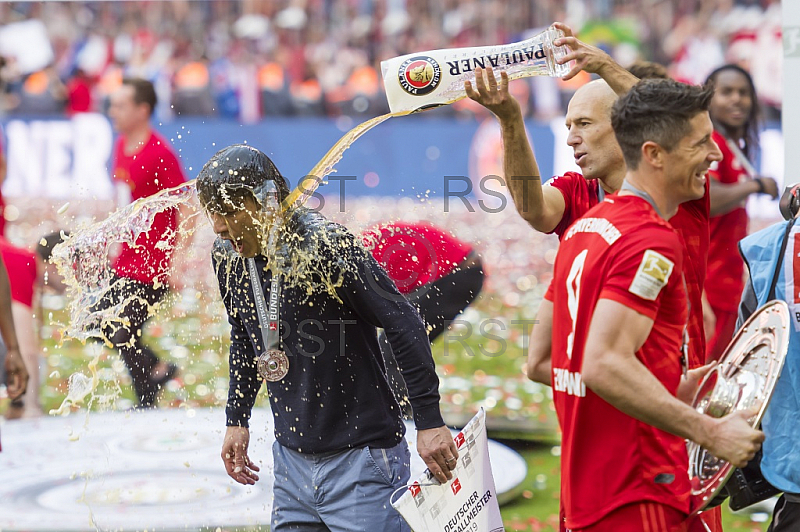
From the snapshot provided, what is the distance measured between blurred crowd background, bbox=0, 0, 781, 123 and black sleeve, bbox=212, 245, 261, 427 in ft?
44.1

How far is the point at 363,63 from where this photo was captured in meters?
19.7

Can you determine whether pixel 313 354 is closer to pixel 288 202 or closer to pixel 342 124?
pixel 288 202

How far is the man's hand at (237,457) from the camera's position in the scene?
387cm

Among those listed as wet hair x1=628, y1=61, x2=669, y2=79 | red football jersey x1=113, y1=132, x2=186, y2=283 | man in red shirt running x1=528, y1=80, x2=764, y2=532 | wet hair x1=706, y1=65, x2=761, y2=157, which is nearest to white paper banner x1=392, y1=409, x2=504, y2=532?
man in red shirt running x1=528, y1=80, x2=764, y2=532

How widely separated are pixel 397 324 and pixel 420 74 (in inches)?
33.5

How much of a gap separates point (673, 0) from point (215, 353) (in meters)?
13.1

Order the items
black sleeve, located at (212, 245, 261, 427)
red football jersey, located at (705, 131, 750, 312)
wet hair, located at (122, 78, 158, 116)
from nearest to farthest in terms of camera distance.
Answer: black sleeve, located at (212, 245, 261, 427)
red football jersey, located at (705, 131, 750, 312)
wet hair, located at (122, 78, 158, 116)

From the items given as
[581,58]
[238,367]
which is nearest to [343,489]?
[238,367]

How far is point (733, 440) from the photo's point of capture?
8.17 feet

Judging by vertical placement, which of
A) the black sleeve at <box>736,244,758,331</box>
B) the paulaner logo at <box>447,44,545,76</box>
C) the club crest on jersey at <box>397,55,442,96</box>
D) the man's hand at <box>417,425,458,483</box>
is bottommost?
the man's hand at <box>417,425,458,483</box>

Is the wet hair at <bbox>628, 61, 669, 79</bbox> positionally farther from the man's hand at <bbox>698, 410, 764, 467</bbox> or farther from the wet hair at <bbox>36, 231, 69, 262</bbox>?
the wet hair at <bbox>36, 231, 69, 262</bbox>

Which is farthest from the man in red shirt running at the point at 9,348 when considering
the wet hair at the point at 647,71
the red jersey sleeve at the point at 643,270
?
the red jersey sleeve at the point at 643,270

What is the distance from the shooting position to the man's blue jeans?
3.49 meters

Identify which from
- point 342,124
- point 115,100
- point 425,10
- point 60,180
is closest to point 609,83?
point 115,100
